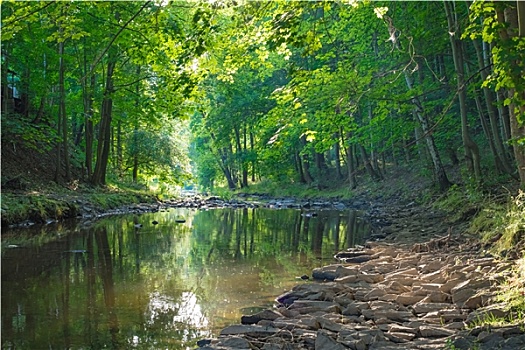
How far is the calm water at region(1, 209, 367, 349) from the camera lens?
506cm

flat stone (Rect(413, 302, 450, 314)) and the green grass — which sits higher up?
the green grass

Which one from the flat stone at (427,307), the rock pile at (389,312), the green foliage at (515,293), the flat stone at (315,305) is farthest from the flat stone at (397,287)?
the green foliage at (515,293)

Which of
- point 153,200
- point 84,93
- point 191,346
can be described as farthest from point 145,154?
point 191,346

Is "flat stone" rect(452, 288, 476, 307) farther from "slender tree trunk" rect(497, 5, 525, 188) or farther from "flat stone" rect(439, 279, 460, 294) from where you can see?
"slender tree trunk" rect(497, 5, 525, 188)

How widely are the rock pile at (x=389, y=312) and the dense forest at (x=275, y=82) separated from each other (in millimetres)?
1986

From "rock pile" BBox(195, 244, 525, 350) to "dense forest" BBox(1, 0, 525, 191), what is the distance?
6.52ft

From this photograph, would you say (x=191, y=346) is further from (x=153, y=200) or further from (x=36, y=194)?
(x=153, y=200)

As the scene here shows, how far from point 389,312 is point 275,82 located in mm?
28780

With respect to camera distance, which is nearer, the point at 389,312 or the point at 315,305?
the point at 389,312

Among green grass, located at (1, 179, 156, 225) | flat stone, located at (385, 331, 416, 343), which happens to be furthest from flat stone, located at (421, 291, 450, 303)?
green grass, located at (1, 179, 156, 225)

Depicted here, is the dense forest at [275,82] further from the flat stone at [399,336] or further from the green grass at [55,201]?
the flat stone at [399,336]

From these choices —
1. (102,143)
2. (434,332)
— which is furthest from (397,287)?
(102,143)

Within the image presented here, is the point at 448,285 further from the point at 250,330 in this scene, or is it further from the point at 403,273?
the point at 250,330

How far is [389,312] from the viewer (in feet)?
16.7
